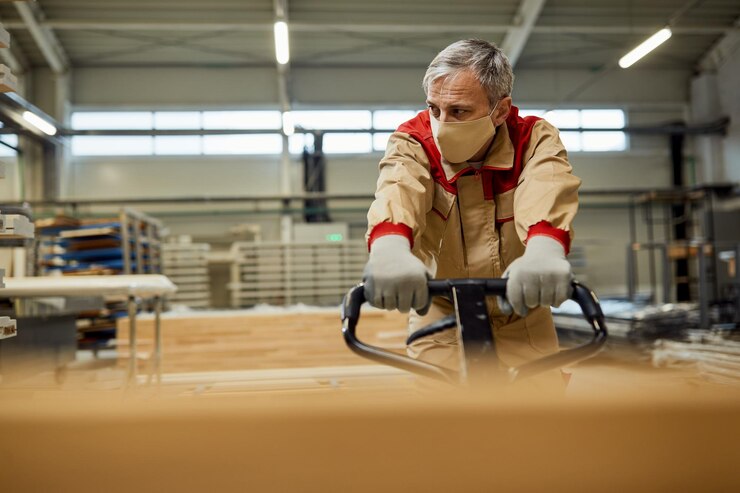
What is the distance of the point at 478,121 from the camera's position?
1729 mm

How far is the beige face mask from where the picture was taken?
1.73 meters

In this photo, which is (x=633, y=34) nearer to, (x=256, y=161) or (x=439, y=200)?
(x=256, y=161)

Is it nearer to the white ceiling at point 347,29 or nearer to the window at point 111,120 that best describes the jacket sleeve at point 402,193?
the white ceiling at point 347,29

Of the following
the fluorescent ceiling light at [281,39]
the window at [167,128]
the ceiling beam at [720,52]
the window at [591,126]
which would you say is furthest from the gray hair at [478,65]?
the ceiling beam at [720,52]

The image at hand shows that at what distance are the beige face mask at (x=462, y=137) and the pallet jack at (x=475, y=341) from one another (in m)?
0.58

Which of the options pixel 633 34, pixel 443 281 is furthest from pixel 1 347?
pixel 633 34

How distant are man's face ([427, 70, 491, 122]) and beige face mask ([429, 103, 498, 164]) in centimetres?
2

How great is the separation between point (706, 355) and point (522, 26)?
1046 cm

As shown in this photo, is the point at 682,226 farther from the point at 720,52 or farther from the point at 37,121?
the point at 37,121

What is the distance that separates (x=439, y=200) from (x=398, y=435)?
1.33 meters

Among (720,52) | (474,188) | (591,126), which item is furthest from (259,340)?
(720,52)

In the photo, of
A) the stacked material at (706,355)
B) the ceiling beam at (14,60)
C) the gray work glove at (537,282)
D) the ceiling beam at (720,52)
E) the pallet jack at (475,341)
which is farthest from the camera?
the ceiling beam at (720,52)

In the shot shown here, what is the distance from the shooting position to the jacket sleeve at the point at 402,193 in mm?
1539

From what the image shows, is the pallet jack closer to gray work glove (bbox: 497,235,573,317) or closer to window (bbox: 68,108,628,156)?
gray work glove (bbox: 497,235,573,317)
